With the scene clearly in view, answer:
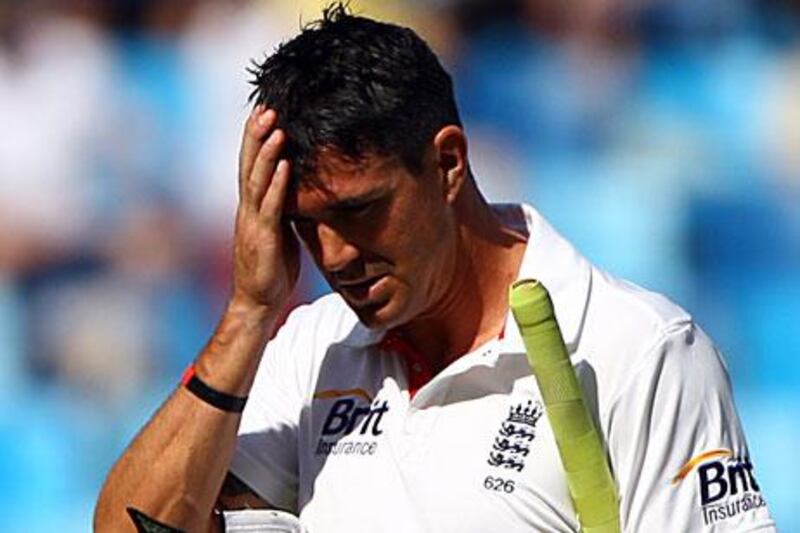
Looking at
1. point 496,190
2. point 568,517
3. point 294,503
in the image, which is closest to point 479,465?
point 568,517

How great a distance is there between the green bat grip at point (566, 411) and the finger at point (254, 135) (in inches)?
16.7

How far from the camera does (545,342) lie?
2.61m

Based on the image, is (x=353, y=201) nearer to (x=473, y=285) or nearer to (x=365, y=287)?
(x=365, y=287)

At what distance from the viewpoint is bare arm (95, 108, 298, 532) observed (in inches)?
111

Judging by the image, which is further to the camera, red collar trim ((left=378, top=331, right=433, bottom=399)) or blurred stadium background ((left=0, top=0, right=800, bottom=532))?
blurred stadium background ((left=0, top=0, right=800, bottom=532))

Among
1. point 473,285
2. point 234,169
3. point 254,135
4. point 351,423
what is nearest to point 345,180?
point 254,135

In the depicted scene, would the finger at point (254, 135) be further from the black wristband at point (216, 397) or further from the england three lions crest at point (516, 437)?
the england three lions crest at point (516, 437)

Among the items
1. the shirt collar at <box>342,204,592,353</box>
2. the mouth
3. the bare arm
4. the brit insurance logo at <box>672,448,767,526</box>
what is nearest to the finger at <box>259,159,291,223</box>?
the bare arm

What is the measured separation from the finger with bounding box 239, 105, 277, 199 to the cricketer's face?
77 millimetres

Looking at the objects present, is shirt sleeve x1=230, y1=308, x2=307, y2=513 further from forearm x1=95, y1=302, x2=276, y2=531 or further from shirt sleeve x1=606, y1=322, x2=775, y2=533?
shirt sleeve x1=606, y1=322, x2=775, y2=533

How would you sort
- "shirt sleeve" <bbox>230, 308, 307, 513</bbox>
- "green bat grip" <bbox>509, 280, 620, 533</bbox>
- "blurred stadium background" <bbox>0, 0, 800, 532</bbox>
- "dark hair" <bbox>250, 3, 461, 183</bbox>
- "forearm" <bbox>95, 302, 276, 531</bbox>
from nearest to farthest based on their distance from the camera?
"green bat grip" <bbox>509, 280, 620, 533</bbox> < "dark hair" <bbox>250, 3, 461, 183</bbox> < "forearm" <bbox>95, 302, 276, 531</bbox> < "shirt sleeve" <bbox>230, 308, 307, 513</bbox> < "blurred stadium background" <bbox>0, 0, 800, 532</bbox>

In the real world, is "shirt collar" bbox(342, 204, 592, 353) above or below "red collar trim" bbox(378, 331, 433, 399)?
above

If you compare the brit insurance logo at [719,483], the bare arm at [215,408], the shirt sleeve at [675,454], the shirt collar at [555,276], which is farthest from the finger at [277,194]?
the brit insurance logo at [719,483]

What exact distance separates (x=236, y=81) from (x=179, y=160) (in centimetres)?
25
